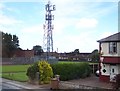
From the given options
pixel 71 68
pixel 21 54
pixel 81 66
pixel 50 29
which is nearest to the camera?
pixel 71 68

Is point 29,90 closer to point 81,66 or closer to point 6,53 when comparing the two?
point 81,66

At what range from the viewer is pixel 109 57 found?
31.8 metres

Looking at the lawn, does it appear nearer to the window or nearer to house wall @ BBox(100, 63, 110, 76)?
house wall @ BBox(100, 63, 110, 76)

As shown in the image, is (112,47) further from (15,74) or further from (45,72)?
(15,74)

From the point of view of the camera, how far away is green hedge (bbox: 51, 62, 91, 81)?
109 ft

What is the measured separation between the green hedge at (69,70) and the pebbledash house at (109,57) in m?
3.50

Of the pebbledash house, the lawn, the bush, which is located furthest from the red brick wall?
the lawn

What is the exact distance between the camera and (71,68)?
3431 centimetres

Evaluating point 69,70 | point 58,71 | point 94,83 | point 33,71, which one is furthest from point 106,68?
point 33,71

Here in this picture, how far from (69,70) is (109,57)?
5.04m

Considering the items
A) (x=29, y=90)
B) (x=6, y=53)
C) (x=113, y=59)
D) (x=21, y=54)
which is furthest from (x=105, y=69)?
(x=21, y=54)

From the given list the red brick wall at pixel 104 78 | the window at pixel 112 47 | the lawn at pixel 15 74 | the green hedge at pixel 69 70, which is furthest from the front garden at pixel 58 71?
the window at pixel 112 47

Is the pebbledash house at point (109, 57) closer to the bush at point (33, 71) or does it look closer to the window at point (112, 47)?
the window at point (112, 47)

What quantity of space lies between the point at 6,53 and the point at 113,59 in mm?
70731
